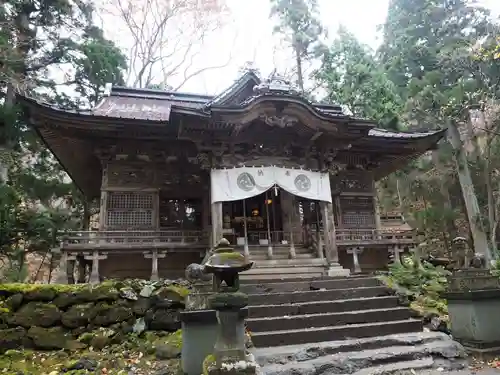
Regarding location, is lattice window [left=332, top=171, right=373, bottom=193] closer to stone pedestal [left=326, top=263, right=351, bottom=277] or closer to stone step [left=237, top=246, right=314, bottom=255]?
stone step [left=237, top=246, right=314, bottom=255]

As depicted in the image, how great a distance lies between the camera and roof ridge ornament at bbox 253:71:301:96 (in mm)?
10055

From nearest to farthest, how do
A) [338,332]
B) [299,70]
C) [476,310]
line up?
1. [476,310]
2. [338,332]
3. [299,70]

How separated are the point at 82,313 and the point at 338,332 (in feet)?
15.2

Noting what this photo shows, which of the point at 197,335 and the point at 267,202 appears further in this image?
the point at 267,202

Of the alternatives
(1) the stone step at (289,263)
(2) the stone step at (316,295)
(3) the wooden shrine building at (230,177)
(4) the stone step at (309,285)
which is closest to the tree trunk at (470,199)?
(3) the wooden shrine building at (230,177)

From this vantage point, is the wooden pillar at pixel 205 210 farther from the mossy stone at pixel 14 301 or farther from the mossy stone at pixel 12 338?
the mossy stone at pixel 12 338

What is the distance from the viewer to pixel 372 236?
12453mm

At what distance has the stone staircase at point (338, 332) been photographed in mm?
5461

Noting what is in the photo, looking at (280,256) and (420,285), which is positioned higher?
(280,256)

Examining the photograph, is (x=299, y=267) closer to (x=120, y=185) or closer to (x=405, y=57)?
(x=120, y=185)

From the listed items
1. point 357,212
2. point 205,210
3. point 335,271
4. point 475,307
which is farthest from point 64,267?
point 357,212

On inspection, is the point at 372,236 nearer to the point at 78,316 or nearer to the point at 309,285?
the point at 309,285

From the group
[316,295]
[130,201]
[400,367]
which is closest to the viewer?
[400,367]

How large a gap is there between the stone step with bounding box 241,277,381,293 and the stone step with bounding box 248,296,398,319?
0.72m
